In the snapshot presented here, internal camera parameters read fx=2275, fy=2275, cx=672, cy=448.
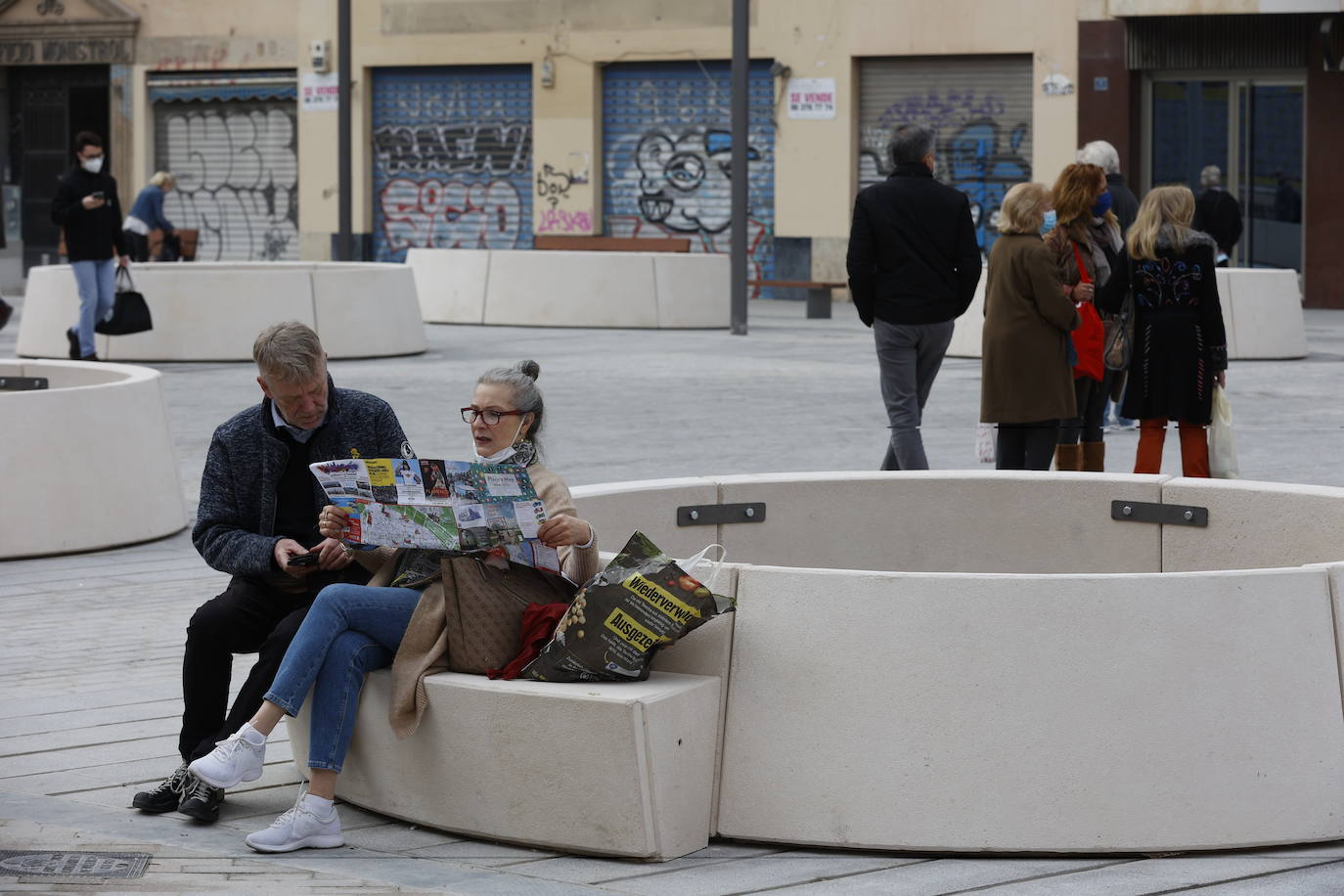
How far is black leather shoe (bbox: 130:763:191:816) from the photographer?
17.3 feet

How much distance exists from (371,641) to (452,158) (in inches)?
1094

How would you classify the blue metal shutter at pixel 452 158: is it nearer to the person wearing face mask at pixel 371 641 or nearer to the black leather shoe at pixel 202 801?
the person wearing face mask at pixel 371 641

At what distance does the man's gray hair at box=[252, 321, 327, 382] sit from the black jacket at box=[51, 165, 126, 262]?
11.9 meters

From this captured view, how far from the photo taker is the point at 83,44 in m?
34.6

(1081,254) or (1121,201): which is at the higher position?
(1121,201)

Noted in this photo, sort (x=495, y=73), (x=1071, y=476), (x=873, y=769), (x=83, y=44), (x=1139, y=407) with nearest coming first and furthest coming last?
1. (x=873, y=769)
2. (x=1071, y=476)
3. (x=1139, y=407)
4. (x=495, y=73)
5. (x=83, y=44)

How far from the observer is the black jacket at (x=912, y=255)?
9859 millimetres

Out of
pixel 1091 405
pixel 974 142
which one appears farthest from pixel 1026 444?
pixel 974 142

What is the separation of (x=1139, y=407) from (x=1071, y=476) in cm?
325

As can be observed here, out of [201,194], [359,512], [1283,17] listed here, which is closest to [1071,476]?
[359,512]

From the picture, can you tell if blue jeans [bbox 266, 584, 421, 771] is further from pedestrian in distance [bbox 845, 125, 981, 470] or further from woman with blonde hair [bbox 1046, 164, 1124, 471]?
woman with blonde hair [bbox 1046, 164, 1124, 471]

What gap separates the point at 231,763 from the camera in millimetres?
5113

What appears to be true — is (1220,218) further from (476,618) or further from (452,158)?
(476,618)

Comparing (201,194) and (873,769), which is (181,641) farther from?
(201,194)
